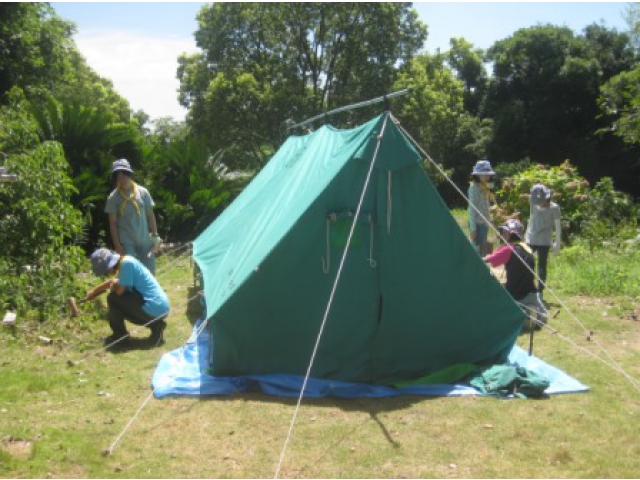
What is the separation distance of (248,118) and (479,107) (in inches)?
383

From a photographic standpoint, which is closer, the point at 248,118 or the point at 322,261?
the point at 322,261

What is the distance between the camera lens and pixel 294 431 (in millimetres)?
4262

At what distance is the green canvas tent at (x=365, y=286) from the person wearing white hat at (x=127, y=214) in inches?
82.5

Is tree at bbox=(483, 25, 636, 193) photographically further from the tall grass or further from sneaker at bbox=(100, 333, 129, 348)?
sneaker at bbox=(100, 333, 129, 348)

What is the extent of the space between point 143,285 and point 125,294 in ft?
0.58

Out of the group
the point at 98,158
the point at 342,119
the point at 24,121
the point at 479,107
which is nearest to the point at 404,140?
the point at 24,121

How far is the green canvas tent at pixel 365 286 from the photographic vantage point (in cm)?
506

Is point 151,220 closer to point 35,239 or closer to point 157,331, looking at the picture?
point 35,239

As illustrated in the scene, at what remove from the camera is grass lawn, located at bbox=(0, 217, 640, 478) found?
3766mm

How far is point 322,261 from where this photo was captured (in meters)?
5.11

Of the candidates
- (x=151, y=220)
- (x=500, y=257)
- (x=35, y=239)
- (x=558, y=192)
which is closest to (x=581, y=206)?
(x=558, y=192)

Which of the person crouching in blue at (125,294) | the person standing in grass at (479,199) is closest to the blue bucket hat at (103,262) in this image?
the person crouching in blue at (125,294)

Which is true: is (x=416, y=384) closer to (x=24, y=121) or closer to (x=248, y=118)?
(x=24, y=121)

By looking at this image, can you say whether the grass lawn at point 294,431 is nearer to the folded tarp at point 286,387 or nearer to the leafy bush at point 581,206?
the folded tarp at point 286,387
